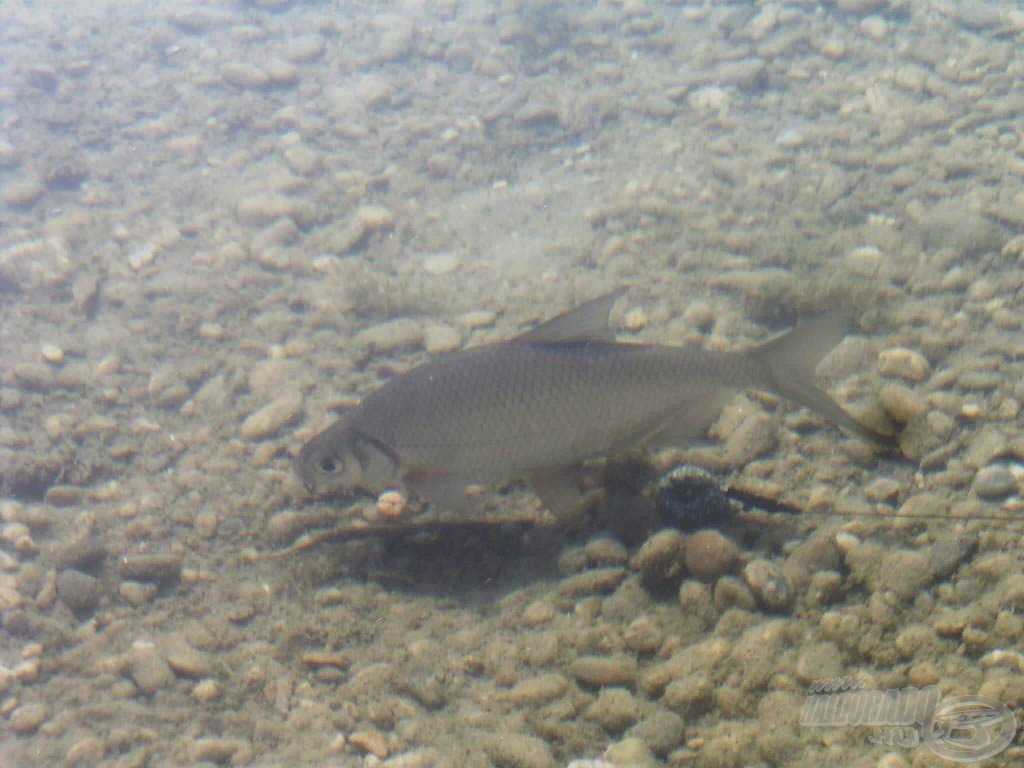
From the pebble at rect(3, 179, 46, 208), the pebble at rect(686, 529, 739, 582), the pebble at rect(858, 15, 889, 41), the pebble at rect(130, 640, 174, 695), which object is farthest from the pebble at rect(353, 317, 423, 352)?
the pebble at rect(858, 15, 889, 41)

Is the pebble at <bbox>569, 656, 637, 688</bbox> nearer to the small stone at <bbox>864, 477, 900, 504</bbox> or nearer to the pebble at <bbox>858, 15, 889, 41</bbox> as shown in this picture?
the small stone at <bbox>864, 477, 900, 504</bbox>

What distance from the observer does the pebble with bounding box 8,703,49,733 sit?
331 cm

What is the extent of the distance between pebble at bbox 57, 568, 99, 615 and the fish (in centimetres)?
129

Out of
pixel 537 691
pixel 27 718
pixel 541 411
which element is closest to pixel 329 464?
pixel 541 411

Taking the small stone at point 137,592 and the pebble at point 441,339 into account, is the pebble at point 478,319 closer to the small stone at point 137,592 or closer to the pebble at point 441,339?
the pebble at point 441,339

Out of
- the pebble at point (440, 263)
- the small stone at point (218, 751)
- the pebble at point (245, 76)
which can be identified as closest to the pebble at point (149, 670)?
the small stone at point (218, 751)

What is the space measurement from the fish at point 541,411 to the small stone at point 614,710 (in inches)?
40.6

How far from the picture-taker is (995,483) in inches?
133

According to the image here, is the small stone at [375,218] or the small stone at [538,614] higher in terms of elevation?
the small stone at [375,218]

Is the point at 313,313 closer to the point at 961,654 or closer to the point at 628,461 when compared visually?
the point at 628,461

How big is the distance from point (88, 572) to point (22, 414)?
213 cm

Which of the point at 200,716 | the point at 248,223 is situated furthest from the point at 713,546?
the point at 248,223

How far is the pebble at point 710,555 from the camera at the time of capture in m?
3.17

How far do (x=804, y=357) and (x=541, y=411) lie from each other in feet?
4.19
